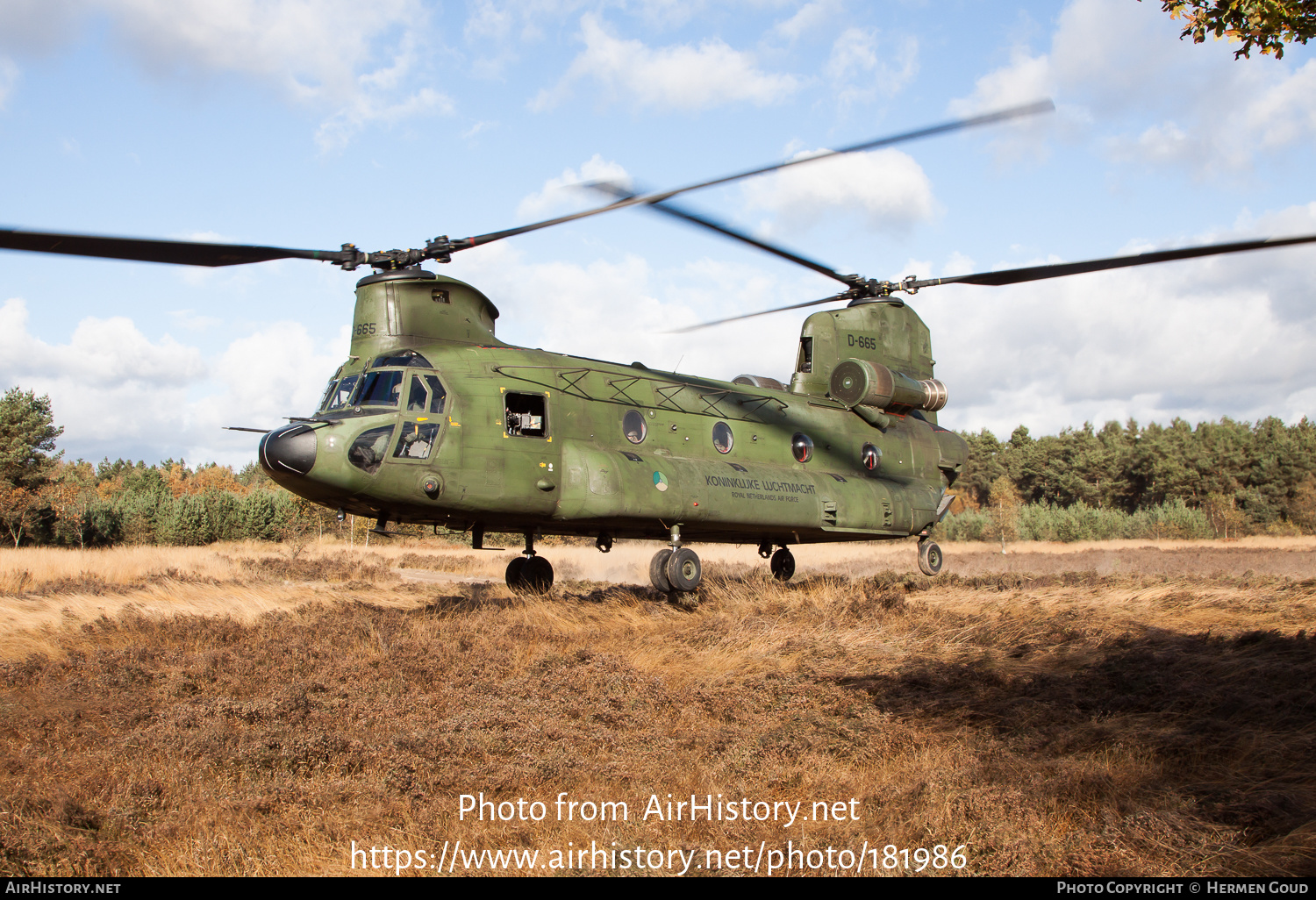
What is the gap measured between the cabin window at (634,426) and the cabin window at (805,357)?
4.59 meters

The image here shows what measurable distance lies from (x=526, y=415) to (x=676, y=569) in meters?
3.37

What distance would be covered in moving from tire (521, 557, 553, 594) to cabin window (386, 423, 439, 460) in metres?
4.17

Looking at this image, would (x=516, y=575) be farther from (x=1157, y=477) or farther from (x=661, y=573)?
(x=1157, y=477)

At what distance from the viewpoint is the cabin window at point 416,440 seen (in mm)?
11680

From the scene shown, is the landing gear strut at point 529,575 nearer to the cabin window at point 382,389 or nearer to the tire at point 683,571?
the tire at point 683,571

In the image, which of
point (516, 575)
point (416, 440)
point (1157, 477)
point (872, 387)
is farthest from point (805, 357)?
point (1157, 477)

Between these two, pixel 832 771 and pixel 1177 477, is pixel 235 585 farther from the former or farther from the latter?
pixel 1177 477

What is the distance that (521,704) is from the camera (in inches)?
310

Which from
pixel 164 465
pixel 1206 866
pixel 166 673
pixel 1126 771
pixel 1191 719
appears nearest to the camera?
pixel 1206 866

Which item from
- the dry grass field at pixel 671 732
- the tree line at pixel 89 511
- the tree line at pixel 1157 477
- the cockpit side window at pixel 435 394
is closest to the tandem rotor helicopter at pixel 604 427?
the cockpit side window at pixel 435 394

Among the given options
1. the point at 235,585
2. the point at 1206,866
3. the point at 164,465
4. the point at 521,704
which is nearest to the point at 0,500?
the point at 235,585

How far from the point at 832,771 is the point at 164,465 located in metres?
113

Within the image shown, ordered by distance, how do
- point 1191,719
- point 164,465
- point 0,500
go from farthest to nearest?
point 164,465
point 0,500
point 1191,719

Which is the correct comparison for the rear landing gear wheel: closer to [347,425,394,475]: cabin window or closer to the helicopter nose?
[347,425,394,475]: cabin window
